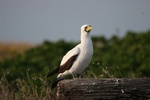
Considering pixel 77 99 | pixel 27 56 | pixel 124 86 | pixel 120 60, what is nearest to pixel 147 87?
pixel 124 86

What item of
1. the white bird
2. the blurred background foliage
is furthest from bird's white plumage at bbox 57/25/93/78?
the blurred background foliage

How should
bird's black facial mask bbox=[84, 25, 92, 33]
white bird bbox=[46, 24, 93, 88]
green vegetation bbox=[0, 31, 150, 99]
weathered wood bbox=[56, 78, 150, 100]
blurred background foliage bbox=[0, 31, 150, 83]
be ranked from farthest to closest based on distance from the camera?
blurred background foliage bbox=[0, 31, 150, 83] < green vegetation bbox=[0, 31, 150, 99] < bird's black facial mask bbox=[84, 25, 92, 33] < white bird bbox=[46, 24, 93, 88] < weathered wood bbox=[56, 78, 150, 100]

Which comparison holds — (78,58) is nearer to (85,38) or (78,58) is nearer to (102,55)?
(85,38)

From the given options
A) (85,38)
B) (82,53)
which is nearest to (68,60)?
(82,53)

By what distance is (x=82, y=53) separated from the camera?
10523mm

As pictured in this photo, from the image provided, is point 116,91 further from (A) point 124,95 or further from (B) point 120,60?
(B) point 120,60

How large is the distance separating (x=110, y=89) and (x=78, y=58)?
6.61ft

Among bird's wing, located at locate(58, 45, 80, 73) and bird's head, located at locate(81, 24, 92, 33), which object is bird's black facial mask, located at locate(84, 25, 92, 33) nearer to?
bird's head, located at locate(81, 24, 92, 33)

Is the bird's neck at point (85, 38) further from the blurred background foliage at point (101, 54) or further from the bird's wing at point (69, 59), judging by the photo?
the blurred background foliage at point (101, 54)

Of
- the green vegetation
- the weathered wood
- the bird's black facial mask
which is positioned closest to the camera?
the weathered wood

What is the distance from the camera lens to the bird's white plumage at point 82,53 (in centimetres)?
1051

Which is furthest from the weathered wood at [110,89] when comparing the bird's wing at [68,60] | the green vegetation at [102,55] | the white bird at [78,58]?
the green vegetation at [102,55]

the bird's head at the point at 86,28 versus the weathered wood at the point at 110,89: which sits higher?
the bird's head at the point at 86,28

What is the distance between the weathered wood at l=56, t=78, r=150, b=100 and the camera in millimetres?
8742
